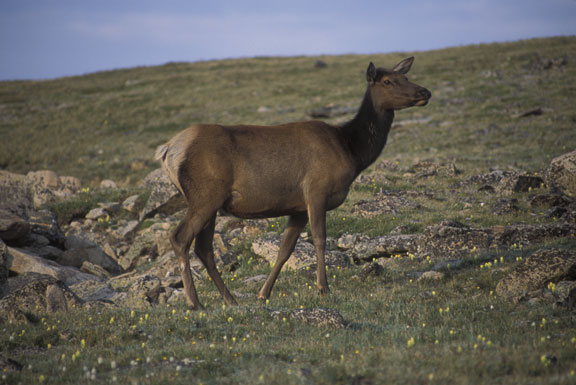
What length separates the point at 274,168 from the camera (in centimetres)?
945

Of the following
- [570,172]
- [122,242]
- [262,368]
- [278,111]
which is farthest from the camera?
[278,111]

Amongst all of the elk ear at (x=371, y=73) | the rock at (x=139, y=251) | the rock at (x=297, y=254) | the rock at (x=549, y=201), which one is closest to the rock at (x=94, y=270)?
the rock at (x=139, y=251)

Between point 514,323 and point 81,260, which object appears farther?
point 81,260

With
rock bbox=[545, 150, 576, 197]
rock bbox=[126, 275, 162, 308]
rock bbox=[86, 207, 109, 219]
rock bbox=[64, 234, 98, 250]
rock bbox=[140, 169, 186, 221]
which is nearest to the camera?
rock bbox=[126, 275, 162, 308]

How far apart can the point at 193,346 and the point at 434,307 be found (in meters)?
3.78

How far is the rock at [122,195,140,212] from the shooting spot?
63.3 ft

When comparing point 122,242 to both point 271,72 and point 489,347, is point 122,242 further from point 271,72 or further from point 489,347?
point 271,72

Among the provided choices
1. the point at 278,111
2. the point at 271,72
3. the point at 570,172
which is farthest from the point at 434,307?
the point at 271,72

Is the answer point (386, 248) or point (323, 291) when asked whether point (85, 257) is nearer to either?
point (386, 248)

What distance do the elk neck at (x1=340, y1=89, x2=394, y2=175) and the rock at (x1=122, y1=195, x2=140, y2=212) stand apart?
10894mm

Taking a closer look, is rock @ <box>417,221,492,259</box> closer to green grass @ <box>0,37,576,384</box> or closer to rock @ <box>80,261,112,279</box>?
green grass @ <box>0,37,576,384</box>

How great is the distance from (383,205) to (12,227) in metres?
9.87

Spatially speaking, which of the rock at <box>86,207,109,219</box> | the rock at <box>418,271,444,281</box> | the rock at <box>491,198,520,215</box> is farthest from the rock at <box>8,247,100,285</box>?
the rock at <box>491,198,520,215</box>

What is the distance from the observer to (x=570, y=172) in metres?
14.7
